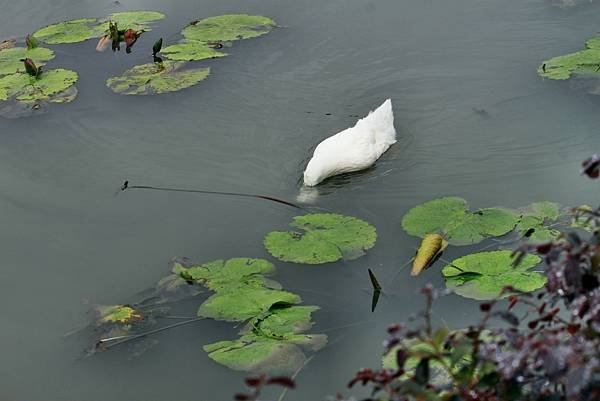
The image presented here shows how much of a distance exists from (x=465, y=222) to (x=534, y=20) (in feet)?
7.24

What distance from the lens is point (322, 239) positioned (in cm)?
338

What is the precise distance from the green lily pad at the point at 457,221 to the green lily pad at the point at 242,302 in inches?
24.5

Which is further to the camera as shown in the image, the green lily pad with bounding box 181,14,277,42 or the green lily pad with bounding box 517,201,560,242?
the green lily pad with bounding box 181,14,277,42

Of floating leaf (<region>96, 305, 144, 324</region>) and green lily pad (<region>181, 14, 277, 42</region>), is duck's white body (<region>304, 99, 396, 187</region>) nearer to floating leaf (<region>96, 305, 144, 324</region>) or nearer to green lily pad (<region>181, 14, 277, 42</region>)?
floating leaf (<region>96, 305, 144, 324</region>)

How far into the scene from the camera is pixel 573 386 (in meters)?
1.25

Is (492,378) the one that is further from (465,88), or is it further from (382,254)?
(465,88)

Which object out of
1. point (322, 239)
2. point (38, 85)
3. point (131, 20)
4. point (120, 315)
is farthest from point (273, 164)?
point (131, 20)

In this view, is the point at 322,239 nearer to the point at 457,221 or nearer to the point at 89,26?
the point at 457,221

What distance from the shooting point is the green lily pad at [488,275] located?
2.96 m

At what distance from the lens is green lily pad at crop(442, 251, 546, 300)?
2961mm

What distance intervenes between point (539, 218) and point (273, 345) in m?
1.21

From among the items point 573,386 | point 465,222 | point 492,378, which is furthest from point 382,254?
point 573,386

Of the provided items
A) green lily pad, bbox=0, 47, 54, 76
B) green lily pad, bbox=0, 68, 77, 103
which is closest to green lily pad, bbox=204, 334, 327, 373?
green lily pad, bbox=0, 68, 77, 103

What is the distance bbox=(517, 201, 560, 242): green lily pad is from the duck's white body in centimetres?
82
